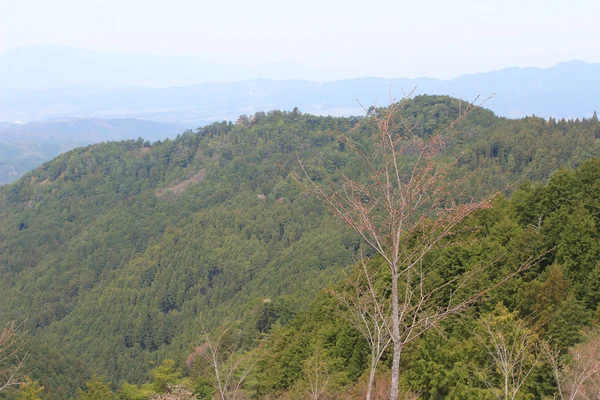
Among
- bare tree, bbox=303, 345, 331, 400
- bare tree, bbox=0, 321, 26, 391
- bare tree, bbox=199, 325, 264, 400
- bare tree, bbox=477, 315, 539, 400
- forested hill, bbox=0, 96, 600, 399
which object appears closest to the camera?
bare tree, bbox=199, 325, 264, 400

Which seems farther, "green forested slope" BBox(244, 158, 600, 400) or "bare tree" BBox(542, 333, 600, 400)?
"green forested slope" BBox(244, 158, 600, 400)

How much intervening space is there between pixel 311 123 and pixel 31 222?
48643 mm

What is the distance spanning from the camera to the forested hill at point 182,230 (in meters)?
47.0

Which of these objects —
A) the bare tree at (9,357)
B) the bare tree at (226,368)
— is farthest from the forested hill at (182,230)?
the bare tree at (226,368)

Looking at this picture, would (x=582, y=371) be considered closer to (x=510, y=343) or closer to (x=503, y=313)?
(x=510, y=343)

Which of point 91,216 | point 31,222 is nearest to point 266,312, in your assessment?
point 91,216

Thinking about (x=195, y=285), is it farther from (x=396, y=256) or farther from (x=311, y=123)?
(x=396, y=256)

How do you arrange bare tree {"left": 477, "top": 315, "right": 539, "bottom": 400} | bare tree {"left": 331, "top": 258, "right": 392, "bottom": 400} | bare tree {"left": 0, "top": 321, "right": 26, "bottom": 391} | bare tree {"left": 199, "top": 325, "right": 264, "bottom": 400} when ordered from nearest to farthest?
bare tree {"left": 331, "top": 258, "right": 392, "bottom": 400}
bare tree {"left": 199, "top": 325, "right": 264, "bottom": 400}
bare tree {"left": 0, "top": 321, "right": 26, "bottom": 391}
bare tree {"left": 477, "top": 315, "right": 539, "bottom": 400}

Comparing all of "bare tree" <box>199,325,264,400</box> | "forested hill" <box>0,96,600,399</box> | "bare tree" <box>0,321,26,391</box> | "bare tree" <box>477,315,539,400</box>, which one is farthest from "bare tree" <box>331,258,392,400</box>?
"forested hill" <box>0,96,600,399</box>

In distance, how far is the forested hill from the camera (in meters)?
47.0

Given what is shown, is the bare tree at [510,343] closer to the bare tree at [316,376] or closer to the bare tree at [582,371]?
the bare tree at [582,371]

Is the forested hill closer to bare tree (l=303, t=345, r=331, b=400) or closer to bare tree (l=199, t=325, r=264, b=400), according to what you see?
bare tree (l=199, t=325, r=264, b=400)

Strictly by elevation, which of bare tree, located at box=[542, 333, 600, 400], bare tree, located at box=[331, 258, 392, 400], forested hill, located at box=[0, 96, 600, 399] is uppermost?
bare tree, located at box=[331, 258, 392, 400]

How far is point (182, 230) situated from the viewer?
64.1 metres
